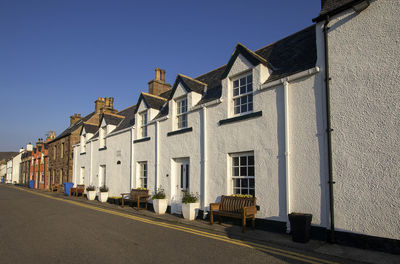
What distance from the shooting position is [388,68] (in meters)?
6.79

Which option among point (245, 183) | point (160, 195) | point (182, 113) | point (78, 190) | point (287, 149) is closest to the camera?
point (287, 149)

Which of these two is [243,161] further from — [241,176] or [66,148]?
[66,148]

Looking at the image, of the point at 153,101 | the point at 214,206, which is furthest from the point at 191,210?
the point at 153,101

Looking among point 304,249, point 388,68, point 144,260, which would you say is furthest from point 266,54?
point 144,260

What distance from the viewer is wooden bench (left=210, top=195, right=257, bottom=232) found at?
8719 mm

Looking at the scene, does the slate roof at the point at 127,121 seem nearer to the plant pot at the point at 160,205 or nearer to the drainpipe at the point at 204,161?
the plant pot at the point at 160,205

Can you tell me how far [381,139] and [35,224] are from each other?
11.3m

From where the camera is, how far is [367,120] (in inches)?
275

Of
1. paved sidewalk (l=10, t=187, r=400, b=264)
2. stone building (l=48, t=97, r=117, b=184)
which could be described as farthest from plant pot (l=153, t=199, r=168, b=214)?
stone building (l=48, t=97, r=117, b=184)

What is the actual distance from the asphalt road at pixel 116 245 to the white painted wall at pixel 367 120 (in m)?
2.12

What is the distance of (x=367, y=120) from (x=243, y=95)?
4.42 m

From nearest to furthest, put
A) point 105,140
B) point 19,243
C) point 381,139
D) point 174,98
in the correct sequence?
point 381,139, point 19,243, point 174,98, point 105,140

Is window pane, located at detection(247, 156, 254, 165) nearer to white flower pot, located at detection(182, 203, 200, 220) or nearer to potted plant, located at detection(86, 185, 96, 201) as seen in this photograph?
white flower pot, located at detection(182, 203, 200, 220)

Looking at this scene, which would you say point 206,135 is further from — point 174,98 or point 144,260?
point 144,260
